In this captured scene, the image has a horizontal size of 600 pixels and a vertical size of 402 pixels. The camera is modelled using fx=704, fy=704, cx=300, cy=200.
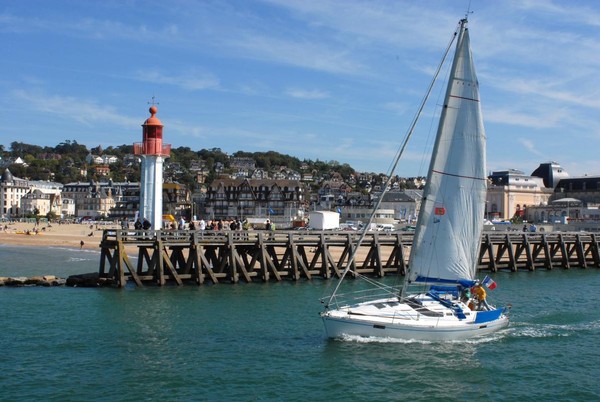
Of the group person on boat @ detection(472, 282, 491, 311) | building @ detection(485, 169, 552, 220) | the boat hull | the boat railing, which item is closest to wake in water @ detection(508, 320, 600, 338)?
person on boat @ detection(472, 282, 491, 311)

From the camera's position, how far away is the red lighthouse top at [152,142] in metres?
39.2

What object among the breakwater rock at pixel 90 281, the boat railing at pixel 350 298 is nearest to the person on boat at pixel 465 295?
the boat railing at pixel 350 298

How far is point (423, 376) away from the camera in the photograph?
1928cm

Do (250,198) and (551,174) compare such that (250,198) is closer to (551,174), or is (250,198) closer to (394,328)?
(551,174)

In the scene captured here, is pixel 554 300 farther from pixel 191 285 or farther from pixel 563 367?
pixel 191 285

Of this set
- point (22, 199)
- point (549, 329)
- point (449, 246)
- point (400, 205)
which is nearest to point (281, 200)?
point (400, 205)

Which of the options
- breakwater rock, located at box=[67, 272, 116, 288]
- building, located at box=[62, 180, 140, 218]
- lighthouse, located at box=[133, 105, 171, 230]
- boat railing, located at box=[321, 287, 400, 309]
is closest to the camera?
boat railing, located at box=[321, 287, 400, 309]

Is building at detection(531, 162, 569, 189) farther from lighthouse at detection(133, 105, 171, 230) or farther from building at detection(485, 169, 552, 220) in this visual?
lighthouse at detection(133, 105, 171, 230)

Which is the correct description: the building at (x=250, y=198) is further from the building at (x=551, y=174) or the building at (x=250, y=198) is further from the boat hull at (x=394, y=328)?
the boat hull at (x=394, y=328)

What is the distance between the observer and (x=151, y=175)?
3931 centimetres

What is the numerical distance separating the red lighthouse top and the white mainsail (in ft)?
65.5

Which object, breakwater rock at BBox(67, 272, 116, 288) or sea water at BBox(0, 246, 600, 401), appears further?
breakwater rock at BBox(67, 272, 116, 288)

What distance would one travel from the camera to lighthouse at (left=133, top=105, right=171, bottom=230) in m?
39.1

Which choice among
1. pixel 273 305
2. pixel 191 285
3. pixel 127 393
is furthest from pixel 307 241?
pixel 127 393
